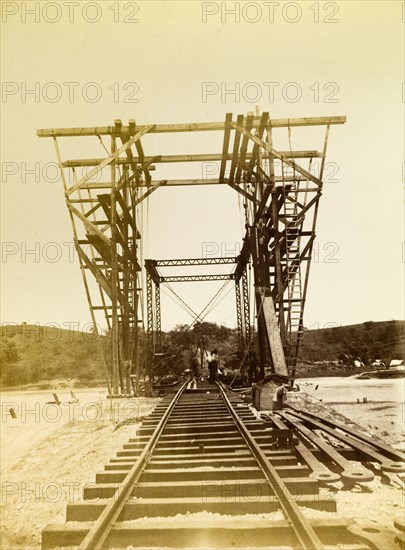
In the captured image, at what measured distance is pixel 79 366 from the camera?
46406 millimetres

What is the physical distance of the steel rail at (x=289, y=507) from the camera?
278 cm

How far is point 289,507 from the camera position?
11.1 feet

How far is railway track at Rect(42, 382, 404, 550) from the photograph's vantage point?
3.05 metres

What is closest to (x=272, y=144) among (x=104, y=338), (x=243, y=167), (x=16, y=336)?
(x=243, y=167)

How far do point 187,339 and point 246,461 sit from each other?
56443 mm

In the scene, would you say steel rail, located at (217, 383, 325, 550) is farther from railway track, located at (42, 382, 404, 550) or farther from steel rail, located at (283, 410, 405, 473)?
Answer: steel rail, located at (283, 410, 405, 473)

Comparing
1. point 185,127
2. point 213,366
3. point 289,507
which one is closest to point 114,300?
point 185,127

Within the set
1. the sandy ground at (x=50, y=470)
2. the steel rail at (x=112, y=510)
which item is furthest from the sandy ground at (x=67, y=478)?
the steel rail at (x=112, y=510)

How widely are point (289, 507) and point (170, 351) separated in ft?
117

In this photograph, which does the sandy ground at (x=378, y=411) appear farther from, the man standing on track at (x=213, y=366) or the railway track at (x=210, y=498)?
the man standing on track at (x=213, y=366)

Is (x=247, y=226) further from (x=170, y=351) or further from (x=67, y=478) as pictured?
(x=170, y=351)

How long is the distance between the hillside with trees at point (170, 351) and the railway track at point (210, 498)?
23.8m

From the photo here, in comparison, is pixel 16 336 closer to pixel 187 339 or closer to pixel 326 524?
pixel 187 339

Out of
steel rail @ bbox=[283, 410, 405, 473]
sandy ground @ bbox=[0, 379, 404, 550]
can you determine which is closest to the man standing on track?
sandy ground @ bbox=[0, 379, 404, 550]
